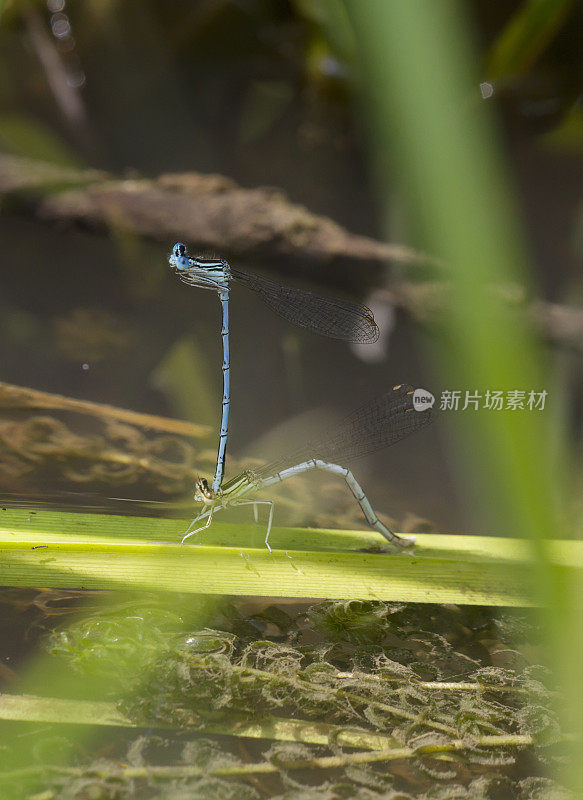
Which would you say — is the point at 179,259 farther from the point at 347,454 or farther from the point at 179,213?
the point at 179,213

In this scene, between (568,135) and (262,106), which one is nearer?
(568,135)

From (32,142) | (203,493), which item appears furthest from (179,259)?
(32,142)

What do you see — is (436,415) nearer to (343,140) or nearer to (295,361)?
(295,361)

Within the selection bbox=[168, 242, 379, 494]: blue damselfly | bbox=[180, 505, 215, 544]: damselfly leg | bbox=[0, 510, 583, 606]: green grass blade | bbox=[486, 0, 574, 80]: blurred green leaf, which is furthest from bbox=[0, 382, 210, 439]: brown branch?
bbox=[486, 0, 574, 80]: blurred green leaf

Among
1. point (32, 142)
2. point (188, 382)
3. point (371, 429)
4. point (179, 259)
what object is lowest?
point (371, 429)

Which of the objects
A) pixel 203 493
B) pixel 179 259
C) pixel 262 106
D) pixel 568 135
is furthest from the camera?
pixel 262 106

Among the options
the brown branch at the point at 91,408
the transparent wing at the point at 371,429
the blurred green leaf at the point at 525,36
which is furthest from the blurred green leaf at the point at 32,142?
the blurred green leaf at the point at 525,36

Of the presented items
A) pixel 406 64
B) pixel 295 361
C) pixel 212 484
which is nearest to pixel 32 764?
pixel 212 484

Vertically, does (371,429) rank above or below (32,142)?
below
